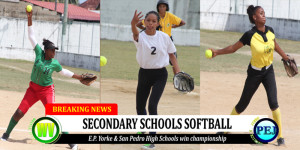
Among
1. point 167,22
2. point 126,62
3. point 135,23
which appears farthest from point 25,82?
point 135,23

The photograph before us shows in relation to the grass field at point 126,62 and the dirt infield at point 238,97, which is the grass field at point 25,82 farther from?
the dirt infield at point 238,97

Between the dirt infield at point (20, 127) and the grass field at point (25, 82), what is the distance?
152 cm

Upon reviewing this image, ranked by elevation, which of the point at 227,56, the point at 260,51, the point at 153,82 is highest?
the point at 227,56

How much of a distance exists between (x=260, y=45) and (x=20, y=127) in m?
4.77

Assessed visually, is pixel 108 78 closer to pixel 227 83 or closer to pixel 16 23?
pixel 227 83

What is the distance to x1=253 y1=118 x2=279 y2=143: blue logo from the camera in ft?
24.1

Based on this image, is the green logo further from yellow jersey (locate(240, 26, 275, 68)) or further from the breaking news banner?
yellow jersey (locate(240, 26, 275, 68))

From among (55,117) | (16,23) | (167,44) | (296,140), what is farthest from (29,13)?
(16,23)

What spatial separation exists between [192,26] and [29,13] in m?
5.69

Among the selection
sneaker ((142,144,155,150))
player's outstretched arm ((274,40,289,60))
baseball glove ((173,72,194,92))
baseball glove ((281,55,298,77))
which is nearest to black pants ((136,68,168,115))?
baseball glove ((173,72,194,92))

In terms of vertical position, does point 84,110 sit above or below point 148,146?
above

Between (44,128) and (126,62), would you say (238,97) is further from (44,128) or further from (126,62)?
(44,128)

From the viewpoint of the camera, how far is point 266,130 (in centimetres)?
761

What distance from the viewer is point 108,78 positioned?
17297 mm
